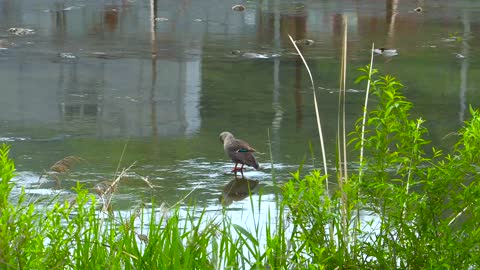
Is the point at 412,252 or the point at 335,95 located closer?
the point at 412,252

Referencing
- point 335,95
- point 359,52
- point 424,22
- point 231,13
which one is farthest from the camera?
point 231,13

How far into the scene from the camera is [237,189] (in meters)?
9.01

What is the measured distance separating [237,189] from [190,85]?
5212mm

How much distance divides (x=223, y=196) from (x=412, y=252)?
→ 343 centimetres

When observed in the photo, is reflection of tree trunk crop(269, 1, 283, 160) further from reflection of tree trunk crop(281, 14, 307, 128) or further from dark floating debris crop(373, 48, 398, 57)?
dark floating debris crop(373, 48, 398, 57)

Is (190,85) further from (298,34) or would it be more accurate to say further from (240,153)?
(298,34)

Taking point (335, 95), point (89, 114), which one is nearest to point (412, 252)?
point (89, 114)

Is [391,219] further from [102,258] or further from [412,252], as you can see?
[102,258]

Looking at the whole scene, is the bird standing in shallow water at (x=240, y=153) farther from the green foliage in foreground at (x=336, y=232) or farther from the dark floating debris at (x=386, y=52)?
the dark floating debris at (x=386, y=52)

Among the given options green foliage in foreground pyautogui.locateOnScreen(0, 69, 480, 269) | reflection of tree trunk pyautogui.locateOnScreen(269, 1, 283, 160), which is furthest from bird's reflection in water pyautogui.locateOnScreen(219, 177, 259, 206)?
green foliage in foreground pyautogui.locateOnScreen(0, 69, 480, 269)

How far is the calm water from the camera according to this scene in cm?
972

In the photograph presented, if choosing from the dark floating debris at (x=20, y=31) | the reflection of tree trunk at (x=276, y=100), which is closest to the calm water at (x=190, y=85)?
the reflection of tree trunk at (x=276, y=100)

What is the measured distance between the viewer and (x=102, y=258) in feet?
17.1

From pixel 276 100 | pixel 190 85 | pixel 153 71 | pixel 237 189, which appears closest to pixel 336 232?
pixel 237 189
